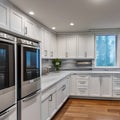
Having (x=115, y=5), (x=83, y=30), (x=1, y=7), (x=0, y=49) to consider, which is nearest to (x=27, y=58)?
(x=0, y=49)

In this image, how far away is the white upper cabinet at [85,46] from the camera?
613cm

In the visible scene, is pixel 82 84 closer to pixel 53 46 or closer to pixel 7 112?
pixel 53 46

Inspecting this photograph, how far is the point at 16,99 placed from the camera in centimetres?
192

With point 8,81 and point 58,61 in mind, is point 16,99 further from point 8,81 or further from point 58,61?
point 58,61

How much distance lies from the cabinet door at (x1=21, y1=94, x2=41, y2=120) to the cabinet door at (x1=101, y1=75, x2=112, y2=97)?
138 inches

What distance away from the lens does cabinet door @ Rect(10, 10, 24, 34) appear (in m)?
3.13

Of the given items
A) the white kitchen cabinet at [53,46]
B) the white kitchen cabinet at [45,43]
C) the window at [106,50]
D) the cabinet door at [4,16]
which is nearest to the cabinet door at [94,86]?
the window at [106,50]

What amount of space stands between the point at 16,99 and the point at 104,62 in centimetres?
485

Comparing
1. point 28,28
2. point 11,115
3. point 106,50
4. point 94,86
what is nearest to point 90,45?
point 106,50

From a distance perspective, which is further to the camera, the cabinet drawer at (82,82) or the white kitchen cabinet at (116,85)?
the cabinet drawer at (82,82)

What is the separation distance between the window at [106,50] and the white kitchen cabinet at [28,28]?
3.01 m

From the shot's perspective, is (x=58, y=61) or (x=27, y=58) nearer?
(x=27, y=58)

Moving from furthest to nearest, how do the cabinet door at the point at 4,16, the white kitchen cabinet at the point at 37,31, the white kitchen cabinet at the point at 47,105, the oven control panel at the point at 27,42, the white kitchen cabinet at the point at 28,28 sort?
1. the white kitchen cabinet at the point at 37,31
2. the white kitchen cabinet at the point at 28,28
3. the white kitchen cabinet at the point at 47,105
4. the cabinet door at the point at 4,16
5. the oven control panel at the point at 27,42

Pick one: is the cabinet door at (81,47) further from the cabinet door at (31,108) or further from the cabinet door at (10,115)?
the cabinet door at (10,115)
